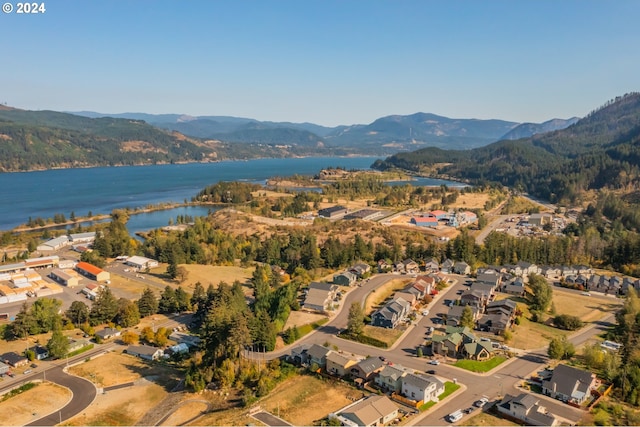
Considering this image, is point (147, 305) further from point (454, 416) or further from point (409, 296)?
point (454, 416)

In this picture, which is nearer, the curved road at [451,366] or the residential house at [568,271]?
the curved road at [451,366]

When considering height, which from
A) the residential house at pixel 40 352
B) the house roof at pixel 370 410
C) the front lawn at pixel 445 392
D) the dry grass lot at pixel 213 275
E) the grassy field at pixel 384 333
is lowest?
the residential house at pixel 40 352

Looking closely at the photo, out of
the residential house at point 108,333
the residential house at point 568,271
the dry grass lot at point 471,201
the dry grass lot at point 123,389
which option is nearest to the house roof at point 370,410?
the dry grass lot at point 123,389

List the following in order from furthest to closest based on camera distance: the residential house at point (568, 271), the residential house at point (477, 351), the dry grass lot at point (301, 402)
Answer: the residential house at point (568, 271), the residential house at point (477, 351), the dry grass lot at point (301, 402)

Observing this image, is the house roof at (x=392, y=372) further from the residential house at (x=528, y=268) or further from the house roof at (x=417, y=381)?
the residential house at (x=528, y=268)

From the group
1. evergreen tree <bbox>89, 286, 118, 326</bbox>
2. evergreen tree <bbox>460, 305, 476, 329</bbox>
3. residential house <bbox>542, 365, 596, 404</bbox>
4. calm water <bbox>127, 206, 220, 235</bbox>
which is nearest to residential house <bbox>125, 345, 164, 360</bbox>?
evergreen tree <bbox>89, 286, 118, 326</bbox>
